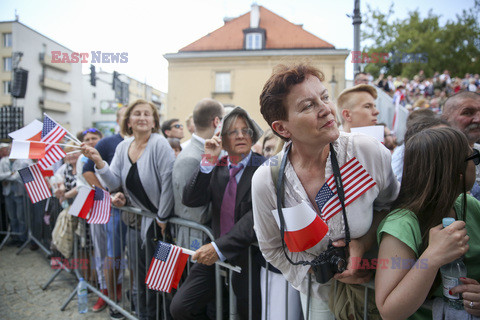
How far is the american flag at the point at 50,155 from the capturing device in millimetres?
2938

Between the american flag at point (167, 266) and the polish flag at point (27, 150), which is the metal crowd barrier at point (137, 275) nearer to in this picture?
the american flag at point (167, 266)

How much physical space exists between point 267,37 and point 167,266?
27.8m

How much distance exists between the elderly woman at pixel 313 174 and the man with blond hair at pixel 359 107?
158cm

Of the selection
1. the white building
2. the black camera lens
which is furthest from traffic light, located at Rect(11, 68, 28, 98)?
the white building

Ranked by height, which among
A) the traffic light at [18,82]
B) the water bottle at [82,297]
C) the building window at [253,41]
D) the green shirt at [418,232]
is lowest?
the water bottle at [82,297]

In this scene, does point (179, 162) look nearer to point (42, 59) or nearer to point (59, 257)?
point (59, 257)

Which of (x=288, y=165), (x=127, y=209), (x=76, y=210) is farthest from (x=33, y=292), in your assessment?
(x=288, y=165)

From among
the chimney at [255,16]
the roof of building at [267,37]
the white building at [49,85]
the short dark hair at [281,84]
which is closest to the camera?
the short dark hair at [281,84]

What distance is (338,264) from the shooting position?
5.04 feet

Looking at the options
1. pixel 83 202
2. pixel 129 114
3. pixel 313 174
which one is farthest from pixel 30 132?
pixel 313 174

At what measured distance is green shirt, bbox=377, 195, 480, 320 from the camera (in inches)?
54.2

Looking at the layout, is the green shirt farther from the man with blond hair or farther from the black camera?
the man with blond hair

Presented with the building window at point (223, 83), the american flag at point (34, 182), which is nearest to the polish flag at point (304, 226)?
the american flag at point (34, 182)

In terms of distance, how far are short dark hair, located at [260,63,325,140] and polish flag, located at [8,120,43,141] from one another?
7.97 feet
